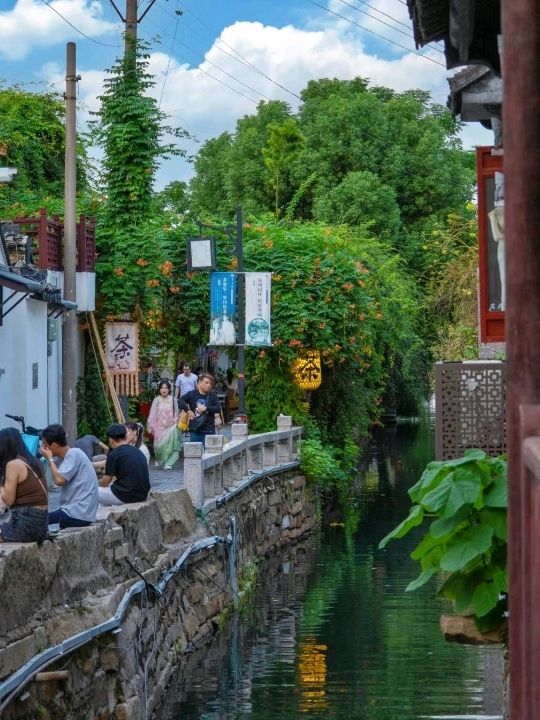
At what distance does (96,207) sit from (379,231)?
21.5 m

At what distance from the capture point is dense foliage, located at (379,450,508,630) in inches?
269

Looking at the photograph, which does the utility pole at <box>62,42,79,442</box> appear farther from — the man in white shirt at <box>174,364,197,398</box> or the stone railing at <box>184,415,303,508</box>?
the man in white shirt at <box>174,364,197,398</box>

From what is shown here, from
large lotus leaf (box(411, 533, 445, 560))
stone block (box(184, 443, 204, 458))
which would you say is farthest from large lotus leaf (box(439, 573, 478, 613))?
stone block (box(184, 443, 204, 458))

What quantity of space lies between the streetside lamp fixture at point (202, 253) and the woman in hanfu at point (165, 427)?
3.38m

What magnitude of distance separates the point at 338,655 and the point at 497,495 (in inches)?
487

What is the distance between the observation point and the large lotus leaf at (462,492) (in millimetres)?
6809

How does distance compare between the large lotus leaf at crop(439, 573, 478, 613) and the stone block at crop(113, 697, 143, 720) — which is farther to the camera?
the stone block at crop(113, 697, 143, 720)

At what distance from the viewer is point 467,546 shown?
6.82 m

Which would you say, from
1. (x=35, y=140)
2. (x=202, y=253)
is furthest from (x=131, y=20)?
(x=35, y=140)

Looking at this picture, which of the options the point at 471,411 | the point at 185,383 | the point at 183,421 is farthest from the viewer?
the point at 185,383

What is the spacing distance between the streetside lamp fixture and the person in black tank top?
52.2 ft

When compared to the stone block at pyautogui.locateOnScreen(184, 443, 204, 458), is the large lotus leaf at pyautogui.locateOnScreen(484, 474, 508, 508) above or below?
above

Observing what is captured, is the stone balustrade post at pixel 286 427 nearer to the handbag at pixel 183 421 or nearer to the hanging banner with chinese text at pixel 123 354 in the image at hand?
the hanging banner with chinese text at pixel 123 354

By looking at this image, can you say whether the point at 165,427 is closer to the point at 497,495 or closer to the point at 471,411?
the point at 471,411
